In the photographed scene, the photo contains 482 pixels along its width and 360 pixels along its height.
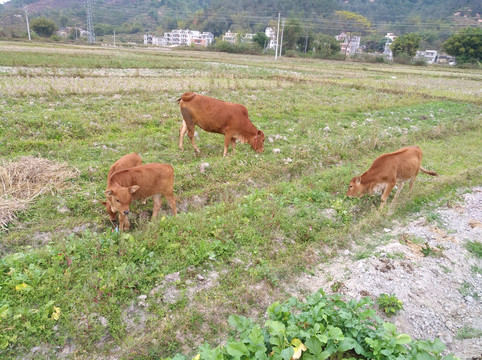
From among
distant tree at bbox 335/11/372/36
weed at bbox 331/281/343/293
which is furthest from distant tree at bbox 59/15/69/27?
weed at bbox 331/281/343/293

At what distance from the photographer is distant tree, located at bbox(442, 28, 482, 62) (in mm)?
61125

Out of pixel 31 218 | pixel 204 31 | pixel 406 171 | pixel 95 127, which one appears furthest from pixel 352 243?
pixel 204 31

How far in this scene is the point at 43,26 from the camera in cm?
7225

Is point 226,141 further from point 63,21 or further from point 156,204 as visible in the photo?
point 63,21

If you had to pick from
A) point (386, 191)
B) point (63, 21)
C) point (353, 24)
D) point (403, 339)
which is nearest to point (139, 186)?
point (403, 339)

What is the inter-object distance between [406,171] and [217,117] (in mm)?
5856

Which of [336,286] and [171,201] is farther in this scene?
[171,201]

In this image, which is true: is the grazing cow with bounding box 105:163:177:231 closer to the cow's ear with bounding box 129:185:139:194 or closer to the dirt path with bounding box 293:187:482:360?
the cow's ear with bounding box 129:185:139:194

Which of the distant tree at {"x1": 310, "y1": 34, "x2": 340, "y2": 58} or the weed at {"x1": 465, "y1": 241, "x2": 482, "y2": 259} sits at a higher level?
the distant tree at {"x1": 310, "y1": 34, "x2": 340, "y2": 58}

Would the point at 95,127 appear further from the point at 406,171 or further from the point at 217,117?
the point at 406,171

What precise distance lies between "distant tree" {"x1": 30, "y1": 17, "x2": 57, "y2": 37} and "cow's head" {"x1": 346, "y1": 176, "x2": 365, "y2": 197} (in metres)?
86.6

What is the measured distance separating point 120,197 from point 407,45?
8179 centimetres

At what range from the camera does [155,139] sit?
11.0 metres

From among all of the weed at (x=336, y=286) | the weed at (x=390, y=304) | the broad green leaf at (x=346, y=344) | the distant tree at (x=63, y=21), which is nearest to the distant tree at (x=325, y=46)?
the weed at (x=336, y=286)
